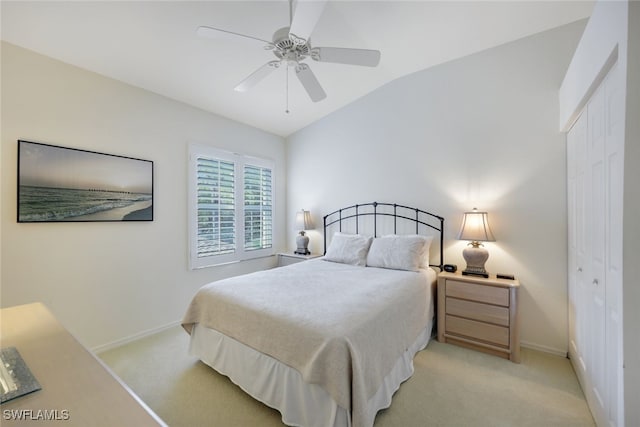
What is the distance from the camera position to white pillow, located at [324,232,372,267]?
10.5 ft

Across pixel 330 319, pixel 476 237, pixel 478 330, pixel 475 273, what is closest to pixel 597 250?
pixel 476 237

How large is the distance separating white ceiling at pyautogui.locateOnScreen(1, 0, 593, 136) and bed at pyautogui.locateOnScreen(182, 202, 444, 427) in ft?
6.79

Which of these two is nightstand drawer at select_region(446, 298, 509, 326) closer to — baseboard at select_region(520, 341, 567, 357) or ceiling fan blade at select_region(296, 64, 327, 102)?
baseboard at select_region(520, 341, 567, 357)

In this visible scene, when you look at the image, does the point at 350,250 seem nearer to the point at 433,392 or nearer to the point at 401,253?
the point at 401,253

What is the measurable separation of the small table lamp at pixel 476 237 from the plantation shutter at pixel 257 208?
9.20 ft

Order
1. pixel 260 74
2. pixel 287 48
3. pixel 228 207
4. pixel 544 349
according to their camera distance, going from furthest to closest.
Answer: pixel 228 207
pixel 544 349
pixel 260 74
pixel 287 48

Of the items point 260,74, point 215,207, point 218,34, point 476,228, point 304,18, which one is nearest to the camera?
point 304,18

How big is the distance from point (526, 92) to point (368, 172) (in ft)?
6.11


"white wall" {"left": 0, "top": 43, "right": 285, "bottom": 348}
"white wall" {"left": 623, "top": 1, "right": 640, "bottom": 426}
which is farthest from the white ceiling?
"white wall" {"left": 623, "top": 1, "right": 640, "bottom": 426}

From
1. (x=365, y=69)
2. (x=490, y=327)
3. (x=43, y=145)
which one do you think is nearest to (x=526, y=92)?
(x=365, y=69)

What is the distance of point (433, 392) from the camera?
6.54ft

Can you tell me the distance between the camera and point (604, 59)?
1.43 meters

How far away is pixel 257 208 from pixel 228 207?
532 mm

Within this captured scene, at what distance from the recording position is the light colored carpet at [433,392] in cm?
175
